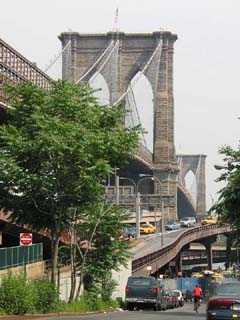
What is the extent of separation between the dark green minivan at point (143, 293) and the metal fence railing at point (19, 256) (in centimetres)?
522

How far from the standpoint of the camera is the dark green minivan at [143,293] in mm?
44062

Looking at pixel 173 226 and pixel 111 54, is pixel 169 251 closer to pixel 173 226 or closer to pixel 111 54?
pixel 173 226

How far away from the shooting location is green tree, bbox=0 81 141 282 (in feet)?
99.7

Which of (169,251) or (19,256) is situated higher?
(169,251)

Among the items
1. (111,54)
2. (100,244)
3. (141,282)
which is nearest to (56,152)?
(100,244)

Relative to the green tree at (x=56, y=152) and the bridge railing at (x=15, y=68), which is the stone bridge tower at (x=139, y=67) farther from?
the green tree at (x=56, y=152)

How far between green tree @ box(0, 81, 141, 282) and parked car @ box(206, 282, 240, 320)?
10.2 metres

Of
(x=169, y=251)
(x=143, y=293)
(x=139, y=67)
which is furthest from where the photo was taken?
(x=139, y=67)

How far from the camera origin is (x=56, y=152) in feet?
98.8

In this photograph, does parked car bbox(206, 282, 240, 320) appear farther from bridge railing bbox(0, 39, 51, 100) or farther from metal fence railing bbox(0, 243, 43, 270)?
bridge railing bbox(0, 39, 51, 100)

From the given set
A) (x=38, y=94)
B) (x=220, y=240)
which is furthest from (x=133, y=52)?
(x=38, y=94)

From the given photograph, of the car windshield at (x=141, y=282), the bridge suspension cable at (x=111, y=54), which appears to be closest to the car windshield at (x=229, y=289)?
the car windshield at (x=141, y=282)

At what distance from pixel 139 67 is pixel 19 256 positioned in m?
128

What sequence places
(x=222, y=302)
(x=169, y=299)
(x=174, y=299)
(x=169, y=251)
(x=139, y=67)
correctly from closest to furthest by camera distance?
(x=222, y=302) → (x=169, y=299) → (x=174, y=299) → (x=169, y=251) → (x=139, y=67)
